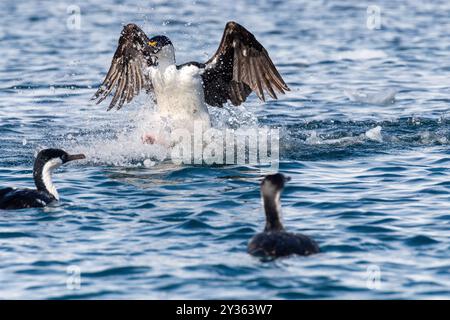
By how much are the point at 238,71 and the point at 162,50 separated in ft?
3.51

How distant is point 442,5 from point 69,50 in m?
11.1

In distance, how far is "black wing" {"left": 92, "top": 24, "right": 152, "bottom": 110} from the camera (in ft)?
46.0

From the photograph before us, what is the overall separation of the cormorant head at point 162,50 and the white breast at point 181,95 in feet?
0.33

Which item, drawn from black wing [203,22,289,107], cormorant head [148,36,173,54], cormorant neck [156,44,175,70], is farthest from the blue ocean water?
cormorant head [148,36,173,54]

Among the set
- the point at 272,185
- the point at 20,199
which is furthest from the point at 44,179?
the point at 272,185

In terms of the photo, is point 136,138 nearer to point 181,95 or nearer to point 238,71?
point 181,95

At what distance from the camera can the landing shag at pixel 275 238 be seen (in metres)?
8.80

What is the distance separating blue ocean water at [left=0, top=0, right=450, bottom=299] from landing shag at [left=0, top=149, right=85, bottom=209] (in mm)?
126

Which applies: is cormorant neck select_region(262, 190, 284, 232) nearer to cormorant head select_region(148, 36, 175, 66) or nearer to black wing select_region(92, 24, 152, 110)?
cormorant head select_region(148, 36, 175, 66)

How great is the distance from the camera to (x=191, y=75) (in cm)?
1375

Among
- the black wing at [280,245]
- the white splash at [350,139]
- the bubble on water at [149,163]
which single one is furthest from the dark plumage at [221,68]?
the black wing at [280,245]

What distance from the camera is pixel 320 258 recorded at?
900cm

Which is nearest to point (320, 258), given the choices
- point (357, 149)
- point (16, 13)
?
point (357, 149)

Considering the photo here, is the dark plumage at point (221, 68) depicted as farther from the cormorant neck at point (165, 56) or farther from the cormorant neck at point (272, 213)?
the cormorant neck at point (272, 213)
